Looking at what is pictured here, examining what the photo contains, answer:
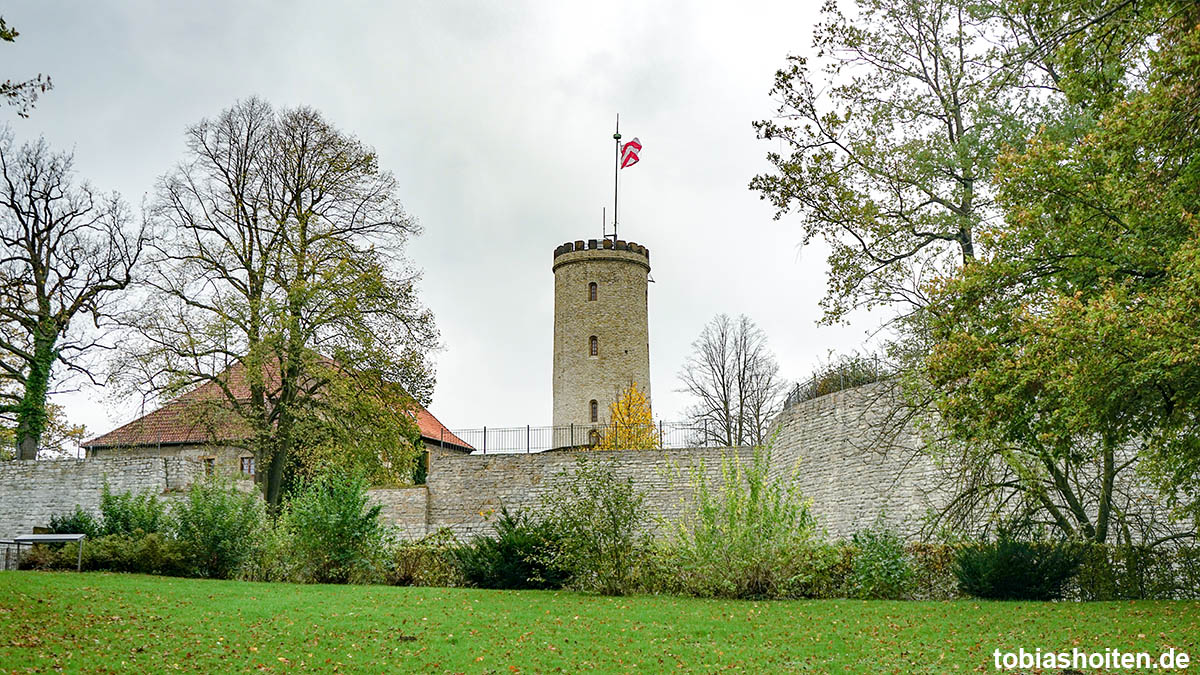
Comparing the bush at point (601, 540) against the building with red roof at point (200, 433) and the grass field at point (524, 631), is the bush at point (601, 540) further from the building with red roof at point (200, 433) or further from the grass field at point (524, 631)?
the building with red roof at point (200, 433)

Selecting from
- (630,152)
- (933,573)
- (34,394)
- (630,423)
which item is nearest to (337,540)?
(933,573)

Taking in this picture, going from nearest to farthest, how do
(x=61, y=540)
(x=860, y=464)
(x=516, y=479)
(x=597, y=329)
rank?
(x=61, y=540) < (x=860, y=464) < (x=516, y=479) < (x=597, y=329)

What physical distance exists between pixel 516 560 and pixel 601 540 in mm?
1576

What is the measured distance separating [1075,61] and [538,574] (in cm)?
959

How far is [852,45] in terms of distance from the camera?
18016mm

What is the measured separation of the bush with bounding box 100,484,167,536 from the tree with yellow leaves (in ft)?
59.0

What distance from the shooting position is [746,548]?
13.5 m

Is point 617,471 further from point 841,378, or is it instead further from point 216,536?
point 216,536

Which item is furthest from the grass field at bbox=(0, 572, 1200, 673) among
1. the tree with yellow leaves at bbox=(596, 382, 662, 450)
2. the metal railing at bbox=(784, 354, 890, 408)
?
the tree with yellow leaves at bbox=(596, 382, 662, 450)

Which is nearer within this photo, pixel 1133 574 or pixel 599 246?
pixel 1133 574

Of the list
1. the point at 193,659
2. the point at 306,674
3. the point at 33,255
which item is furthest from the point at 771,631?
the point at 33,255

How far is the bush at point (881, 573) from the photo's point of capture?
13594 millimetres

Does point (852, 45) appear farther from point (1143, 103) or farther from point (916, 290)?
point (1143, 103)

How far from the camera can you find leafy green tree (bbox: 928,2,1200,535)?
30.8ft
